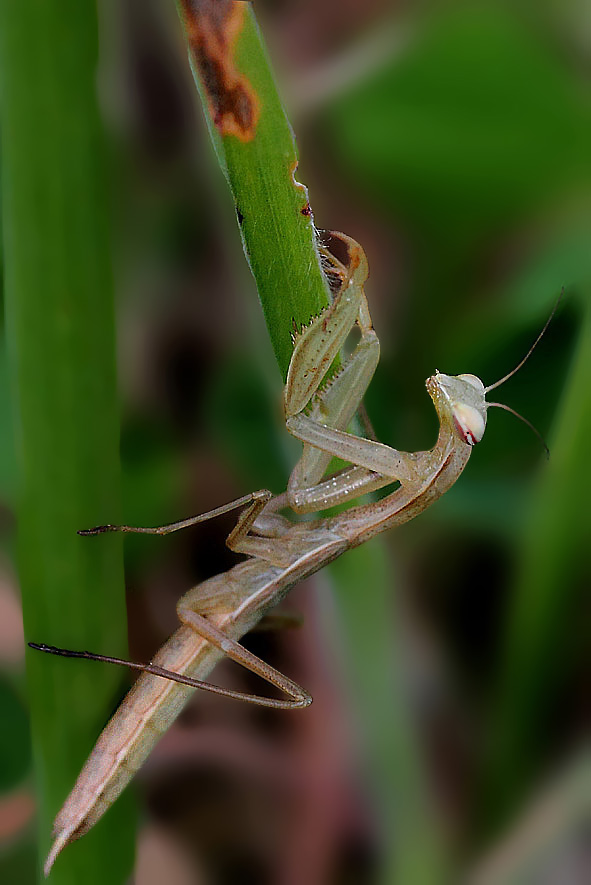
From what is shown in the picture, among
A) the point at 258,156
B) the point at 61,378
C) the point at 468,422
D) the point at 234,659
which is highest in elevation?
the point at 258,156

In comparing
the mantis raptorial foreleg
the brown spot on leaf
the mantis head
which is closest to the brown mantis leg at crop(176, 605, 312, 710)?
the mantis raptorial foreleg

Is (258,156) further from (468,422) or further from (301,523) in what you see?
(301,523)

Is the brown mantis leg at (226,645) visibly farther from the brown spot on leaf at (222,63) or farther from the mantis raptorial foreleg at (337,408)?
the brown spot on leaf at (222,63)

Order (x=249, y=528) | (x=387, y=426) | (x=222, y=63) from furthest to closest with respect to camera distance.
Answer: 1. (x=387, y=426)
2. (x=249, y=528)
3. (x=222, y=63)

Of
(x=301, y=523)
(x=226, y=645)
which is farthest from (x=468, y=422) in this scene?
(x=226, y=645)

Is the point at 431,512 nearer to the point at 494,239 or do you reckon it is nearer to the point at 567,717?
the point at 567,717

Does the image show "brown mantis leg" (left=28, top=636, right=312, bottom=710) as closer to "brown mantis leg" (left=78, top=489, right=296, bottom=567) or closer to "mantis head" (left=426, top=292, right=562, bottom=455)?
"brown mantis leg" (left=78, top=489, right=296, bottom=567)
